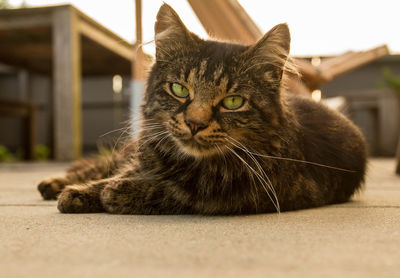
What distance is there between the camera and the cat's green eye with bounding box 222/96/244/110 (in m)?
1.42

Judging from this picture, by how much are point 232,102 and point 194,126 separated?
0.60 feet

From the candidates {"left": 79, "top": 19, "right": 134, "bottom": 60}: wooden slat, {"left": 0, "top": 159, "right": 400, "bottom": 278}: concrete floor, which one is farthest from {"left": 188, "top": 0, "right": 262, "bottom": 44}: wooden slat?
{"left": 79, "top": 19, "right": 134, "bottom": 60}: wooden slat

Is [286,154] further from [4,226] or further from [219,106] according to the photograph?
[4,226]

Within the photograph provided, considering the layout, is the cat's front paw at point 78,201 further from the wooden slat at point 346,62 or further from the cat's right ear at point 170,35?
the wooden slat at point 346,62

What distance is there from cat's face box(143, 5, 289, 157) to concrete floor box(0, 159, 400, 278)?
282 millimetres

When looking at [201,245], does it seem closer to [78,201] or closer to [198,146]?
[198,146]

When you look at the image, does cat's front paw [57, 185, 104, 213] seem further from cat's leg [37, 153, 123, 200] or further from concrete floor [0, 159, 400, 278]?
cat's leg [37, 153, 123, 200]

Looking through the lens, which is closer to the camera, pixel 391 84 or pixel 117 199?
pixel 117 199

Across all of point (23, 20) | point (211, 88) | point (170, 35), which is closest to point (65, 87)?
point (23, 20)

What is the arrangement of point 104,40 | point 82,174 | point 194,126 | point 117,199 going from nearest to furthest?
point 194,126 → point 117,199 → point 82,174 → point 104,40

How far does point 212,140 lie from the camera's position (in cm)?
135

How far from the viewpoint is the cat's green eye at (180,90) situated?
4.78ft

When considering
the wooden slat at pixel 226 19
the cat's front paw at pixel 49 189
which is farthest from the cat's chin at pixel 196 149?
the wooden slat at pixel 226 19

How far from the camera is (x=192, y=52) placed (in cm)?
153
